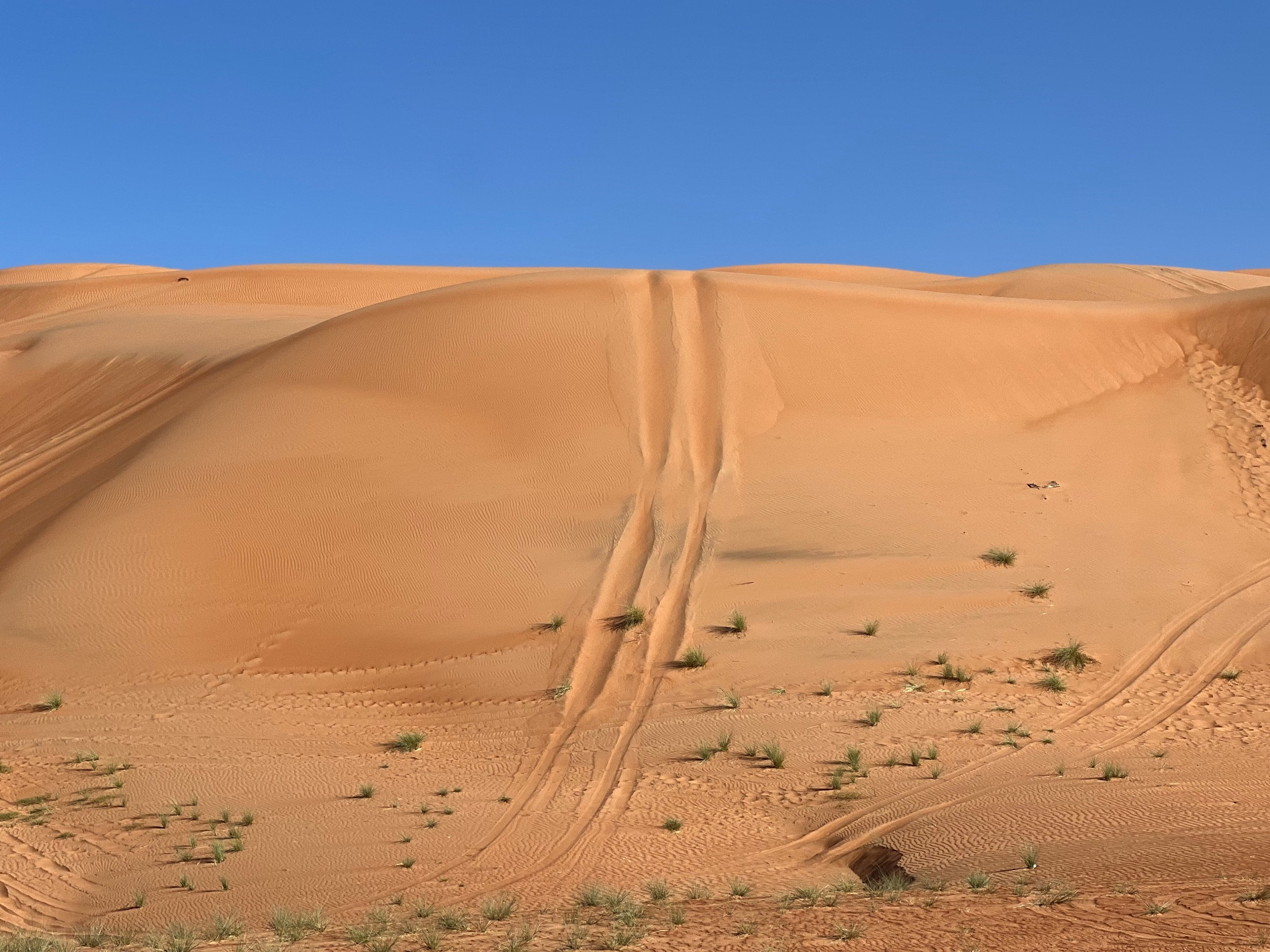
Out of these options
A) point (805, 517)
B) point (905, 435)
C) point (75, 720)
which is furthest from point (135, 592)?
point (905, 435)

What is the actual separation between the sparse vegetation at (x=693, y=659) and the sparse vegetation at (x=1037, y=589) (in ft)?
12.3

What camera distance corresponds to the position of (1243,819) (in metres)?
7.52

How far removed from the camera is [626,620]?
12.5 metres

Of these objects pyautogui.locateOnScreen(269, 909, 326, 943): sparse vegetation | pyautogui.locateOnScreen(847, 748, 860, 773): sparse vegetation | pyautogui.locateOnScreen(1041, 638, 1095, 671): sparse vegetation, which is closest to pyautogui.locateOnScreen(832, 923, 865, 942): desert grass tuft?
pyautogui.locateOnScreen(269, 909, 326, 943): sparse vegetation

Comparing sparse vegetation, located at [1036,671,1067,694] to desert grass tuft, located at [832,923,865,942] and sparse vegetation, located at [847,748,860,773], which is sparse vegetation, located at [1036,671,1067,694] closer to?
sparse vegetation, located at [847,748,860,773]

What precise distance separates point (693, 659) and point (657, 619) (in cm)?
105

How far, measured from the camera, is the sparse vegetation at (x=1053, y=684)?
11.0 m

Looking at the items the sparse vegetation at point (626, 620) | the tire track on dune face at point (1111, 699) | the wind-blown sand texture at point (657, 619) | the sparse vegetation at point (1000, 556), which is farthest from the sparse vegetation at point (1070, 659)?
the sparse vegetation at point (626, 620)

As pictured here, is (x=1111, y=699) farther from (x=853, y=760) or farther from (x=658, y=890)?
(x=658, y=890)

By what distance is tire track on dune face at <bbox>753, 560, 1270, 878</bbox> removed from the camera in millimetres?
8000

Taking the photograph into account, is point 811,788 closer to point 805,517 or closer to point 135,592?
point 805,517

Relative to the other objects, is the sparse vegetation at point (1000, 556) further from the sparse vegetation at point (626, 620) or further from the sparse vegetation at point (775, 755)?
the sparse vegetation at point (775, 755)

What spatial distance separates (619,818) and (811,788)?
4.97 feet

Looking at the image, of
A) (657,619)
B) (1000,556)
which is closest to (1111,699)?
(1000,556)
